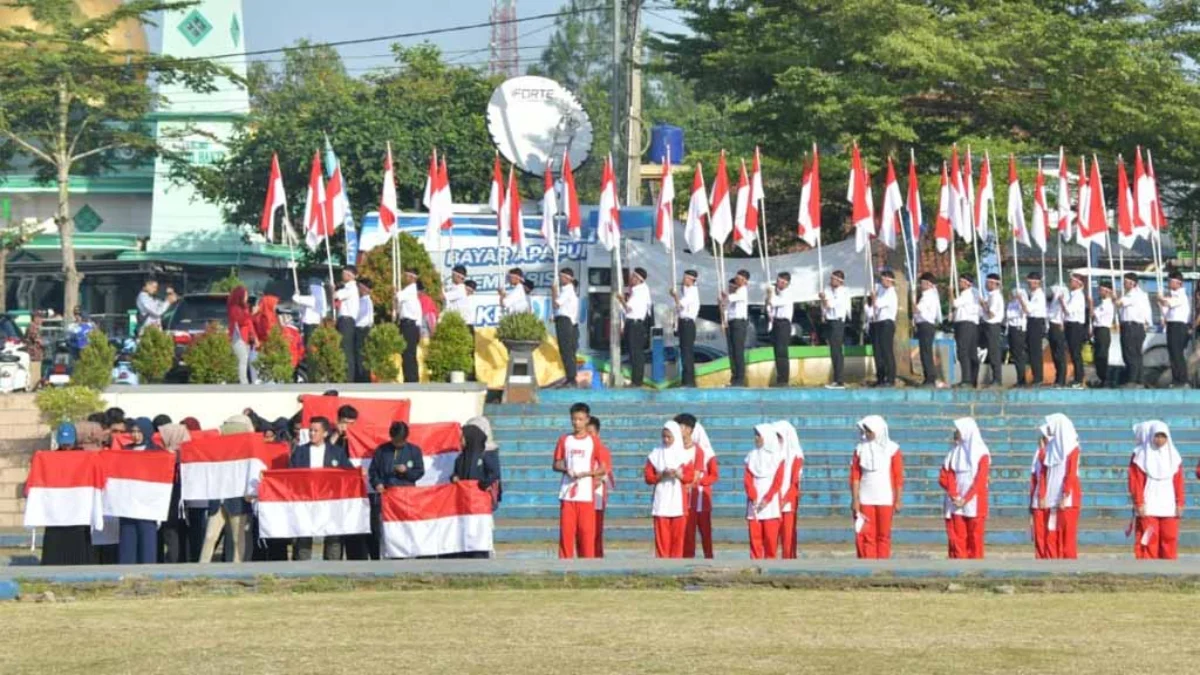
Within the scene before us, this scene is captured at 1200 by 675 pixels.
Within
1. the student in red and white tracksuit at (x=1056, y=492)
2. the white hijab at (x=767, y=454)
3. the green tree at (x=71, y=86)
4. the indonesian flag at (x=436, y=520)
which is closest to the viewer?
the indonesian flag at (x=436, y=520)

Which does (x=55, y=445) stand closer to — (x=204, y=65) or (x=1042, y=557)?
(x=1042, y=557)

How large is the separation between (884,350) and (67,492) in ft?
41.4

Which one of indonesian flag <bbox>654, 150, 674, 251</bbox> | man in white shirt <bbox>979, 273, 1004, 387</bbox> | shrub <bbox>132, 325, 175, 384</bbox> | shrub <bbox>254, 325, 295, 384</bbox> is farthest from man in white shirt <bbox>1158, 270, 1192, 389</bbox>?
shrub <bbox>132, 325, 175, 384</bbox>

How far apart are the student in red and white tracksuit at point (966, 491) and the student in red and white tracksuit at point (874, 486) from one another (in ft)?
1.52

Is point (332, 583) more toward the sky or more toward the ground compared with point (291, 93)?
more toward the ground

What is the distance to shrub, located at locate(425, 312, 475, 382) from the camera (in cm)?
2586

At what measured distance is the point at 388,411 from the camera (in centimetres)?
2259

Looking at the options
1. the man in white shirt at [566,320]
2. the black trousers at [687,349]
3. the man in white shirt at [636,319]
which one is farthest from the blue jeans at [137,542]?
the black trousers at [687,349]

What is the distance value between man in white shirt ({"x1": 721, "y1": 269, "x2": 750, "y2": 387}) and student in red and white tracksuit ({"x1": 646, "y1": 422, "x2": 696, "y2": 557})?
9.18 metres

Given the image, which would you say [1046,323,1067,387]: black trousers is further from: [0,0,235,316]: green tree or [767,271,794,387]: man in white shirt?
[0,0,235,316]: green tree

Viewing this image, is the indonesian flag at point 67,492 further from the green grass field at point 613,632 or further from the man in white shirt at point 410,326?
the man in white shirt at point 410,326

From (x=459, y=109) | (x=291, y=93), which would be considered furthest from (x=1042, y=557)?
(x=291, y=93)

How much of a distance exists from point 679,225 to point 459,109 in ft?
69.1

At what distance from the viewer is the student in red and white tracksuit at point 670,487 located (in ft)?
58.9
